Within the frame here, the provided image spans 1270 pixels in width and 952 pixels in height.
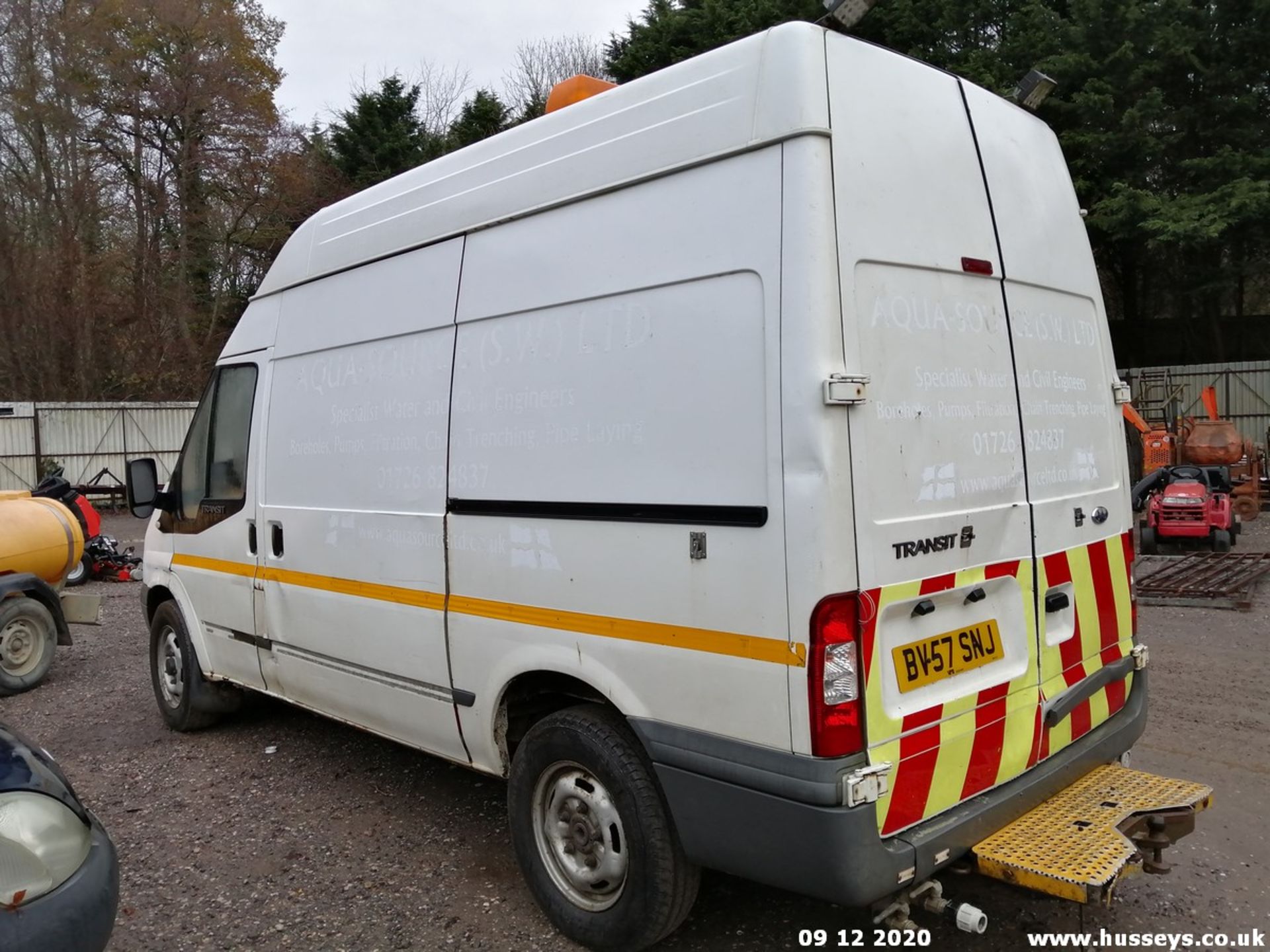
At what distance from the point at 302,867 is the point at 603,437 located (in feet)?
7.88

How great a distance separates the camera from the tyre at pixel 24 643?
7.07 metres

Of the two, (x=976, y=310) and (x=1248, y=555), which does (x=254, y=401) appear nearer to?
(x=976, y=310)

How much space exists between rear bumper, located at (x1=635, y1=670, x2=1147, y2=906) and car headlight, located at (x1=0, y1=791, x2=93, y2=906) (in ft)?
5.31

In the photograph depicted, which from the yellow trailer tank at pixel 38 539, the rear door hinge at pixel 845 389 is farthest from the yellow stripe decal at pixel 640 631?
the yellow trailer tank at pixel 38 539

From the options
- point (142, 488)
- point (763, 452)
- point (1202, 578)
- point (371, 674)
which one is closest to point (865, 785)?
point (763, 452)

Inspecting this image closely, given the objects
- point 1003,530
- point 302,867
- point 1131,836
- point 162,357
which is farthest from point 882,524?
point 162,357

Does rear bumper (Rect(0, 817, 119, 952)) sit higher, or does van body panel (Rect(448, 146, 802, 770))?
van body panel (Rect(448, 146, 802, 770))

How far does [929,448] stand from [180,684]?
4895 millimetres

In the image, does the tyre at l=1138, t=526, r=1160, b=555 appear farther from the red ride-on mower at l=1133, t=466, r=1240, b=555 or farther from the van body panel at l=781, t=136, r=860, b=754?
the van body panel at l=781, t=136, r=860, b=754

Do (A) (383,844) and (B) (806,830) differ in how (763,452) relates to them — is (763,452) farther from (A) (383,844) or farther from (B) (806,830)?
(A) (383,844)

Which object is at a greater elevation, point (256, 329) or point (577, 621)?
point (256, 329)

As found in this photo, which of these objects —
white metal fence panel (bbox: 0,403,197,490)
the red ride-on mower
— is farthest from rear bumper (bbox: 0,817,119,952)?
white metal fence panel (bbox: 0,403,197,490)

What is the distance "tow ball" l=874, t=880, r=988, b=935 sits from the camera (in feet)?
8.70

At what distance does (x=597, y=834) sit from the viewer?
10.5ft
